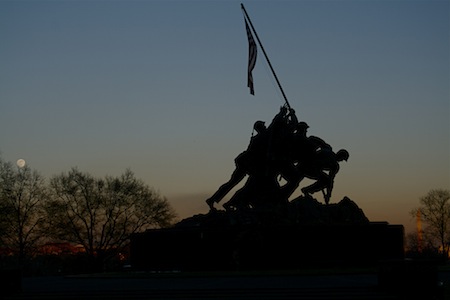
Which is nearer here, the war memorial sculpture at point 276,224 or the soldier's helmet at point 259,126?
the war memorial sculpture at point 276,224

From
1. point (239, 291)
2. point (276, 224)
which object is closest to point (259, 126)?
point (276, 224)

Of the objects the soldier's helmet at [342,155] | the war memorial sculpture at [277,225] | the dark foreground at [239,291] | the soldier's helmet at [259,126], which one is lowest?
the dark foreground at [239,291]

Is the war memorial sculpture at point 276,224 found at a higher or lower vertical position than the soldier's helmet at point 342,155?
lower

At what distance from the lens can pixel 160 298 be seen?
19750 millimetres

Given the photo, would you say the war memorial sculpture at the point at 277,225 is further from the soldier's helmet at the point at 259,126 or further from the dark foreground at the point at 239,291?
the dark foreground at the point at 239,291

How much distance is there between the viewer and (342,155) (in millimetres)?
37438

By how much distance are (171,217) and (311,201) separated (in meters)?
24.9

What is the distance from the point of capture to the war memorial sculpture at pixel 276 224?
32.6 m

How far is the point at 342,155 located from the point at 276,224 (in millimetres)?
6489

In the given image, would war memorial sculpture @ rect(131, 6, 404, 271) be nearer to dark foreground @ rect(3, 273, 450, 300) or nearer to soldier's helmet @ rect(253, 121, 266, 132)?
soldier's helmet @ rect(253, 121, 266, 132)

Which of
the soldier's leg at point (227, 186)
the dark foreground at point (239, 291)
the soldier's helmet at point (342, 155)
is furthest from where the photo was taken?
the soldier's leg at point (227, 186)

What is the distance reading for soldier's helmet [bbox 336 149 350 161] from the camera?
122 ft

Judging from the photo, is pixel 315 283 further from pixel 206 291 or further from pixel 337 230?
pixel 337 230

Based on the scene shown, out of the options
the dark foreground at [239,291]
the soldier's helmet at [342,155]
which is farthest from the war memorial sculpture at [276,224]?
the dark foreground at [239,291]
